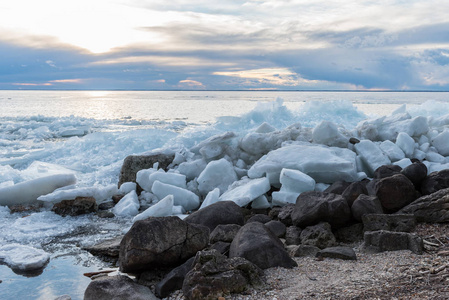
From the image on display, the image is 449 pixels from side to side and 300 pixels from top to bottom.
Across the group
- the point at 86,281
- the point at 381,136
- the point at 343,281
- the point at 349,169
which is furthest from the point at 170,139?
the point at 343,281

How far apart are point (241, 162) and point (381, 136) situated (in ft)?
9.23

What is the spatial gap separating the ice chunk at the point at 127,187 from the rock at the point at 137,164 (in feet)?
Result: 0.95

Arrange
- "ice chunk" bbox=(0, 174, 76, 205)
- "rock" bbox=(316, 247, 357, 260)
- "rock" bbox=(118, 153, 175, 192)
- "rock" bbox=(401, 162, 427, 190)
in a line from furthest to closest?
"rock" bbox=(118, 153, 175, 192), "ice chunk" bbox=(0, 174, 76, 205), "rock" bbox=(401, 162, 427, 190), "rock" bbox=(316, 247, 357, 260)

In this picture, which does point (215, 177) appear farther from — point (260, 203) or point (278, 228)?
point (278, 228)

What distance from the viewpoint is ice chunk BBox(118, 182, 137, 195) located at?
722 cm

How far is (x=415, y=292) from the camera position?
241cm

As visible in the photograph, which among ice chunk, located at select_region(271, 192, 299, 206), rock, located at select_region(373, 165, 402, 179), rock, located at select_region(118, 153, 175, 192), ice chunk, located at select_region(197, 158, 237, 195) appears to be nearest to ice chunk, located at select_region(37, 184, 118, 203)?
rock, located at select_region(118, 153, 175, 192)

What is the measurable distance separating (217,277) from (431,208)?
2.58 m

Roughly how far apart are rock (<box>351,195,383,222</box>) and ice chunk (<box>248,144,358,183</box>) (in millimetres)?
1512

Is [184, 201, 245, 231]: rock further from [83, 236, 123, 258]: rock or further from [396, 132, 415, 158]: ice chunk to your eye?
[396, 132, 415, 158]: ice chunk

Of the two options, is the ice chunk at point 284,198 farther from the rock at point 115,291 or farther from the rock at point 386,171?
the rock at point 115,291

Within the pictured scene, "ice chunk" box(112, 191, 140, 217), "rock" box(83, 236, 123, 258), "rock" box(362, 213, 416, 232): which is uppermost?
"rock" box(362, 213, 416, 232)

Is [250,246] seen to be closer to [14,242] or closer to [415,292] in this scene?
[415,292]

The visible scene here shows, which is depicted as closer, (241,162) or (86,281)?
(86,281)
